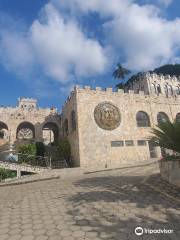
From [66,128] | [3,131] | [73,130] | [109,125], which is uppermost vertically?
[3,131]

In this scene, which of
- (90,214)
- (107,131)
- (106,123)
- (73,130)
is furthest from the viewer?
(73,130)

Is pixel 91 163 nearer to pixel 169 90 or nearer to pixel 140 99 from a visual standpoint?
pixel 140 99

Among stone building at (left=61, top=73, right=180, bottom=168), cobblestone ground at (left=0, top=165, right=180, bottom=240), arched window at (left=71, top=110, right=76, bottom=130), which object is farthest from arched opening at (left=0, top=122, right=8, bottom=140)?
cobblestone ground at (left=0, top=165, right=180, bottom=240)

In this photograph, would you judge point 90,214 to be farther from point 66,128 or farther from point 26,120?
point 26,120

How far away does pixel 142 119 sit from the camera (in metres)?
29.7

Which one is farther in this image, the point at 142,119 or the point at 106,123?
the point at 142,119

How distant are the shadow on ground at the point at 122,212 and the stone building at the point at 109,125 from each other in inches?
569

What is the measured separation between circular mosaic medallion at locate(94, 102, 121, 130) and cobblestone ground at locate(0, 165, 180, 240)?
15.9 m

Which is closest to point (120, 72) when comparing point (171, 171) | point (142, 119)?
point (142, 119)

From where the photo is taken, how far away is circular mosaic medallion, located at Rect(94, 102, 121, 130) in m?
26.7

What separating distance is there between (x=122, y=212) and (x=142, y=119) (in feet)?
76.1

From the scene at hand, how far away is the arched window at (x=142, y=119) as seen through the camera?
1155 inches

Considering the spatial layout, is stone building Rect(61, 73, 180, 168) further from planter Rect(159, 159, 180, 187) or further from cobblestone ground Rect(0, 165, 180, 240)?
cobblestone ground Rect(0, 165, 180, 240)

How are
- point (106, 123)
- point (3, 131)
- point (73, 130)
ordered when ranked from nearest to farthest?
point (106, 123) < point (73, 130) < point (3, 131)
